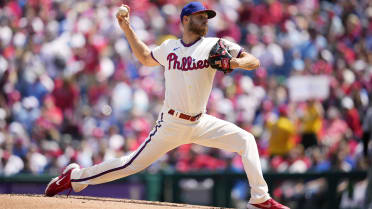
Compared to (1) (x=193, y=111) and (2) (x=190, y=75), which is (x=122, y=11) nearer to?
(2) (x=190, y=75)

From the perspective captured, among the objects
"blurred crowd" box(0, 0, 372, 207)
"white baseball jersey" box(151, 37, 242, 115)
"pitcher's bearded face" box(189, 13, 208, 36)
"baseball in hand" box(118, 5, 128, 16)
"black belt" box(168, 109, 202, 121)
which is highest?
"baseball in hand" box(118, 5, 128, 16)

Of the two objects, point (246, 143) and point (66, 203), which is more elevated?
point (246, 143)

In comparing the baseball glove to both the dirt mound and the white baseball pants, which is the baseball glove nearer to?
the white baseball pants

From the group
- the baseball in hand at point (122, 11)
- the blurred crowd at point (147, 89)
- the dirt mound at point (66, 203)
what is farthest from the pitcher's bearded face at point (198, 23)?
the blurred crowd at point (147, 89)

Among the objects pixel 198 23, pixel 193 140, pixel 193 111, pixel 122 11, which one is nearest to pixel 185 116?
pixel 193 111

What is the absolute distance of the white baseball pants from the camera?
694 cm

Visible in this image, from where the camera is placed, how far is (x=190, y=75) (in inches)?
272

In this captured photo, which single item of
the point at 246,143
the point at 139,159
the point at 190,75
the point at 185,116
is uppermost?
the point at 190,75

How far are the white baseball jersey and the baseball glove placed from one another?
0.15 meters

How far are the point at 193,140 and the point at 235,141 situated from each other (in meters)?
0.38

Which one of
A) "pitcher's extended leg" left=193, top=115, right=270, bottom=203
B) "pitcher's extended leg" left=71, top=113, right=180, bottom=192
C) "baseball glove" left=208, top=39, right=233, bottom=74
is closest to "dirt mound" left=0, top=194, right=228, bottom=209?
"pitcher's extended leg" left=71, top=113, right=180, bottom=192

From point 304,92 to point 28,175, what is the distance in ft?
16.9

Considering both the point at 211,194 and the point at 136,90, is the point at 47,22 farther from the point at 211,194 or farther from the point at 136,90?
the point at 211,194

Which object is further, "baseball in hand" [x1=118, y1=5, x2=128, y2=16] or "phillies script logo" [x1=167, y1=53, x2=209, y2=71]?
"baseball in hand" [x1=118, y1=5, x2=128, y2=16]
